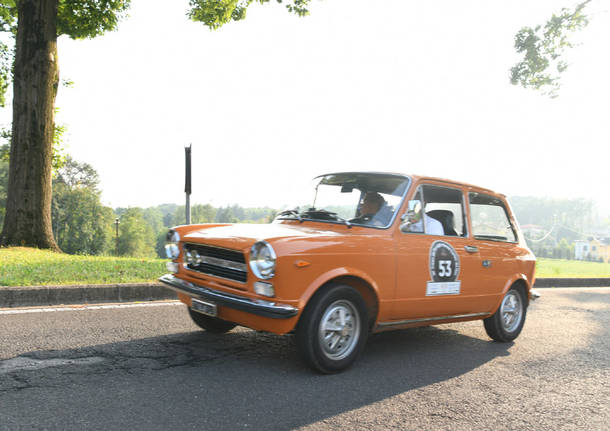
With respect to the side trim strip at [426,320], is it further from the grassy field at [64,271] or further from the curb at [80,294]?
the grassy field at [64,271]

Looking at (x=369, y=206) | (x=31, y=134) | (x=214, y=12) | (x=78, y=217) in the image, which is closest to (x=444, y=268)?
Answer: (x=369, y=206)

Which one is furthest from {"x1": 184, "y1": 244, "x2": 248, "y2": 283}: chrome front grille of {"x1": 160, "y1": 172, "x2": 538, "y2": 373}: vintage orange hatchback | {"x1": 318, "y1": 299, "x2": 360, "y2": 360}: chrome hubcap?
{"x1": 318, "y1": 299, "x2": 360, "y2": 360}: chrome hubcap

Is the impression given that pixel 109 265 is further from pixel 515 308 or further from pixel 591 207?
pixel 591 207

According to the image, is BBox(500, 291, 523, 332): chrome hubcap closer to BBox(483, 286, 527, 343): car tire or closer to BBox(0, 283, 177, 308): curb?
BBox(483, 286, 527, 343): car tire

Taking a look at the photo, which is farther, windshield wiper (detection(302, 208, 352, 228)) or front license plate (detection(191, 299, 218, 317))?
windshield wiper (detection(302, 208, 352, 228))

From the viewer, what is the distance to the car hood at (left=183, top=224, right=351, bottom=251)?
411cm

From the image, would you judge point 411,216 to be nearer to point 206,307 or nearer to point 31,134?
point 206,307

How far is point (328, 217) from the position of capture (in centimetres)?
511

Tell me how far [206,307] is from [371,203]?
1.98 m

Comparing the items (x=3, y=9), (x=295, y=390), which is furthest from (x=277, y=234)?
(x=3, y=9)

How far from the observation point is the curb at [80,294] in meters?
6.57

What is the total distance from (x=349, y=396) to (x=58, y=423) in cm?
194

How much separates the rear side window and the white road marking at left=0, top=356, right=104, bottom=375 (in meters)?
4.05

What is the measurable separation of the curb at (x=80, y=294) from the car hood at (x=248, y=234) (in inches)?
118
